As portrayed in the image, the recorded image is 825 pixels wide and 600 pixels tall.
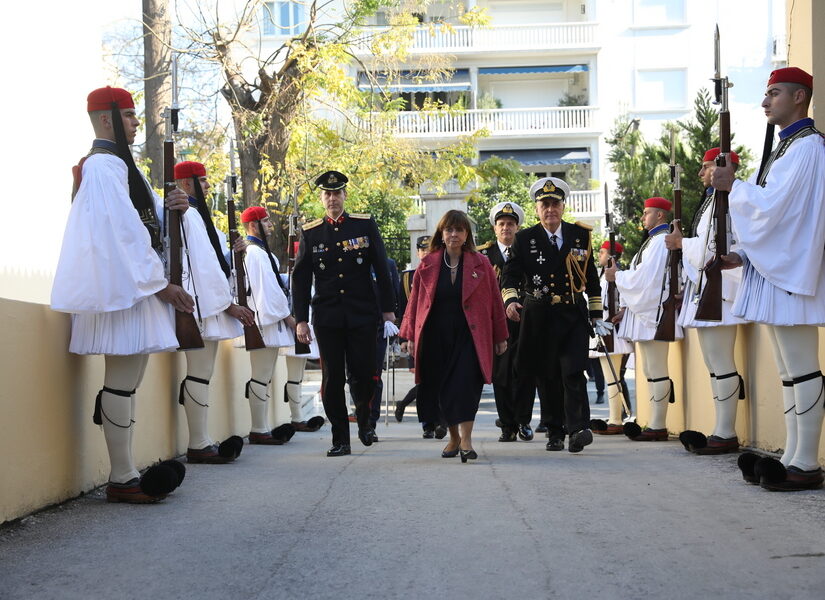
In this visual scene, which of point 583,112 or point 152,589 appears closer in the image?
point 152,589

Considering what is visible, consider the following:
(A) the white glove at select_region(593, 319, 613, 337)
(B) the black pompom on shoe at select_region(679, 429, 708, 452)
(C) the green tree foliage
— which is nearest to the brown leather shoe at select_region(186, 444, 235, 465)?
(A) the white glove at select_region(593, 319, 613, 337)

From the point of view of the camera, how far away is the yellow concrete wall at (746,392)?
8.83m

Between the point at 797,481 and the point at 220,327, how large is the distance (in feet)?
15.6

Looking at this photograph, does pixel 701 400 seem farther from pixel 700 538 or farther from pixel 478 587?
pixel 478 587

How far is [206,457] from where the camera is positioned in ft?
30.8

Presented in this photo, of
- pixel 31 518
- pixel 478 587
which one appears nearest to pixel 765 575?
pixel 478 587

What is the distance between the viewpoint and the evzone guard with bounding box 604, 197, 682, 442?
11258 mm

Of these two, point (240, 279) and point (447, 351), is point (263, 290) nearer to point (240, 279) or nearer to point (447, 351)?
point (240, 279)

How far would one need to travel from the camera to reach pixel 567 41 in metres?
47.9

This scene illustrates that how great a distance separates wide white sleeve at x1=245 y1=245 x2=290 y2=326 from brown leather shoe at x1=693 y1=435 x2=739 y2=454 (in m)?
4.40

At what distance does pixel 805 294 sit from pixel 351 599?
357 cm

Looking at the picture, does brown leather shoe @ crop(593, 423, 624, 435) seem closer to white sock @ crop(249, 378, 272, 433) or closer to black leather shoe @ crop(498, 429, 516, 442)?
black leather shoe @ crop(498, 429, 516, 442)

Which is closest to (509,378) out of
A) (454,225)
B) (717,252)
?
(454,225)

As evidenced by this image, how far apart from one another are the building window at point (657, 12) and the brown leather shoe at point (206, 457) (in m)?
42.7
